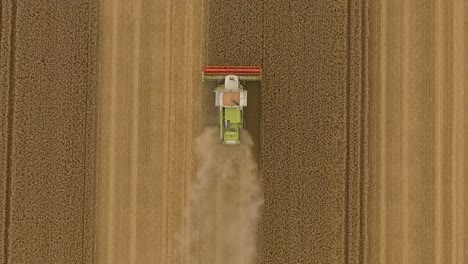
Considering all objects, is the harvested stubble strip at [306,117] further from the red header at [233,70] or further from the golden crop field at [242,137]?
the red header at [233,70]

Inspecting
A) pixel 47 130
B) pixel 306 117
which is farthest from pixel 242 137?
pixel 47 130

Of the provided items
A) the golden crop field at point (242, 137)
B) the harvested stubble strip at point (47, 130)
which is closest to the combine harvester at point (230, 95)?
the golden crop field at point (242, 137)

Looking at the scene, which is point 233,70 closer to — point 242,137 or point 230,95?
point 230,95

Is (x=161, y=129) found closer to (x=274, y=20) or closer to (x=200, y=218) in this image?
(x=200, y=218)

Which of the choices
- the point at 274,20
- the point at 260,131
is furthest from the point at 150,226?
the point at 274,20

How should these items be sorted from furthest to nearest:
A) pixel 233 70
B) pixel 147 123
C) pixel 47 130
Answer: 1. pixel 147 123
2. pixel 47 130
3. pixel 233 70
